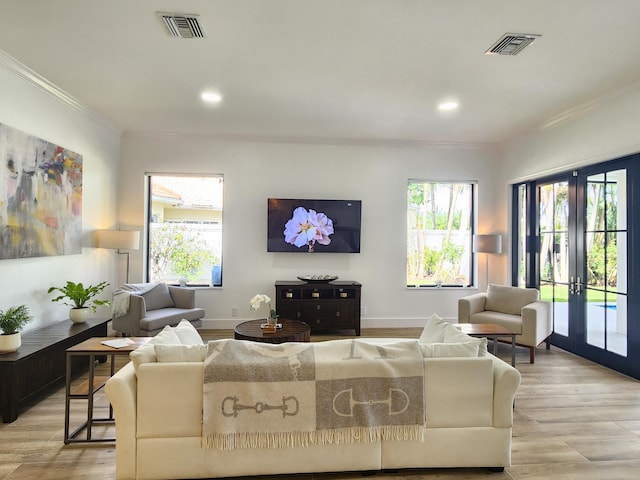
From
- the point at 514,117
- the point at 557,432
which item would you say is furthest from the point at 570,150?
the point at 557,432

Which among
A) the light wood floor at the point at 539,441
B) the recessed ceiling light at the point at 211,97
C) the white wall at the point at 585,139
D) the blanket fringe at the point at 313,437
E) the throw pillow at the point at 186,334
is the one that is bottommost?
the light wood floor at the point at 539,441

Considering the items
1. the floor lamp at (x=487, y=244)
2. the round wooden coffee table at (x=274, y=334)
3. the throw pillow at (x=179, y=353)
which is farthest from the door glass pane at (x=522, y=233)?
the throw pillow at (x=179, y=353)

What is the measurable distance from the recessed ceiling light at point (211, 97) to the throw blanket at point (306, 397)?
9.52 ft

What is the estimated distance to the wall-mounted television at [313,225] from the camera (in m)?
5.54

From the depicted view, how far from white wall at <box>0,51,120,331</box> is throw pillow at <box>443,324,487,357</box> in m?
3.75

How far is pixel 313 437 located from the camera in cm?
198

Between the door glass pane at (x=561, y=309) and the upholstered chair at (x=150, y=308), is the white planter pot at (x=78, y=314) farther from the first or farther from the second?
the door glass pane at (x=561, y=309)

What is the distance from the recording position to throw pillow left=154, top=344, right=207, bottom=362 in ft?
6.63

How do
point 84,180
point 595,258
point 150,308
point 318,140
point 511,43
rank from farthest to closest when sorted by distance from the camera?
point 318,140, point 150,308, point 84,180, point 595,258, point 511,43

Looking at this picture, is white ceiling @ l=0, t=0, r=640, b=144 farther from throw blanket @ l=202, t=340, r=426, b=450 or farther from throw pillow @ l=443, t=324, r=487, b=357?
throw blanket @ l=202, t=340, r=426, b=450

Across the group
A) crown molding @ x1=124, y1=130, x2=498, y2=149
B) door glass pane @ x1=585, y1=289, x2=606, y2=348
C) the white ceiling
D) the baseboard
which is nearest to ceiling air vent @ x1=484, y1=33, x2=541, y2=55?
the white ceiling

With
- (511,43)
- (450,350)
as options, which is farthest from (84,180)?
(511,43)

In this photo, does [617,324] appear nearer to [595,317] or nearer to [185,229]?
[595,317]

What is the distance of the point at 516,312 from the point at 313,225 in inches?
116
